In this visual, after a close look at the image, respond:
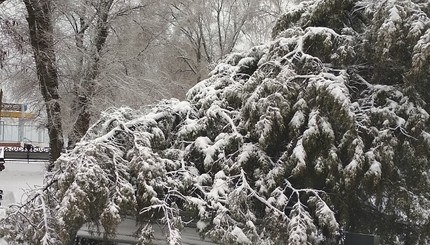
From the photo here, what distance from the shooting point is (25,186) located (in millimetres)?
19141

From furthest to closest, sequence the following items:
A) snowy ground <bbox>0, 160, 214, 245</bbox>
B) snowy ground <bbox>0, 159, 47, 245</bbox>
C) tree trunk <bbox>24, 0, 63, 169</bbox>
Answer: snowy ground <bbox>0, 159, 47, 245</bbox>, tree trunk <bbox>24, 0, 63, 169</bbox>, snowy ground <bbox>0, 160, 214, 245</bbox>

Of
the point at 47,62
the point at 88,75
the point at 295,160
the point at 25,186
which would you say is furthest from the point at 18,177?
the point at 295,160

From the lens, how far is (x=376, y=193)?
602 centimetres

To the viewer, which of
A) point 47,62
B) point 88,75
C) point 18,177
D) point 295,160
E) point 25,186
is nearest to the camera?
point 295,160

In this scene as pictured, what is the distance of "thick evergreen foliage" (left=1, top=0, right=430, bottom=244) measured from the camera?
566 centimetres

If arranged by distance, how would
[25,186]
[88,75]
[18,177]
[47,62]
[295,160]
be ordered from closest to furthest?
[295,160]
[47,62]
[88,75]
[25,186]
[18,177]

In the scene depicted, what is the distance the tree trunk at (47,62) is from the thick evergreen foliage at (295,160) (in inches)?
260

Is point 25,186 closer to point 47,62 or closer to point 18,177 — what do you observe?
point 18,177

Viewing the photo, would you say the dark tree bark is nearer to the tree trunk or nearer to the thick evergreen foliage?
the tree trunk

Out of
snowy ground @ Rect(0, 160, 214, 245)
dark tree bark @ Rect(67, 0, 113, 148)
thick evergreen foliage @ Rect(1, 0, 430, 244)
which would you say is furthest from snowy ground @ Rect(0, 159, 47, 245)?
thick evergreen foliage @ Rect(1, 0, 430, 244)

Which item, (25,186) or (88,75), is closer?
(88,75)

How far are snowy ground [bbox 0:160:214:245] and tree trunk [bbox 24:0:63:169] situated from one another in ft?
4.64

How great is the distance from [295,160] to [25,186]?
15.6 m

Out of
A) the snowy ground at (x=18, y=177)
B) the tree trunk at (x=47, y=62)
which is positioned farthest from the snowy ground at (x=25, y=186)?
the tree trunk at (x=47, y=62)
